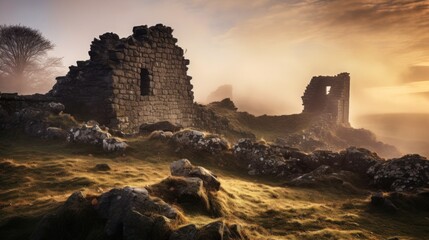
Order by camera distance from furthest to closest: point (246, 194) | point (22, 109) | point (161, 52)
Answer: point (161, 52) < point (22, 109) < point (246, 194)

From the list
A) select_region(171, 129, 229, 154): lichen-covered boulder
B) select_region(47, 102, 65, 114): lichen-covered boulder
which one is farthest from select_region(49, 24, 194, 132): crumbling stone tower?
select_region(171, 129, 229, 154): lichen-covered boulder

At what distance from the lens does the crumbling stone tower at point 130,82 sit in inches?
765

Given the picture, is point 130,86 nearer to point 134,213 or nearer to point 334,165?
point 334,165

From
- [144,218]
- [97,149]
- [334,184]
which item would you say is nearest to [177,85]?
[97,149]

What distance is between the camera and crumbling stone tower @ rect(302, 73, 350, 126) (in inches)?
1620

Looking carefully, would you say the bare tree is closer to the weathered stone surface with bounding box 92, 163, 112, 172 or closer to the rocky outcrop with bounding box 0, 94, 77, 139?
the rocky outcrop with bounding box 0, 94, 77, 139

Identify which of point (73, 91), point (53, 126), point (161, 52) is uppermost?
point (161, 52)

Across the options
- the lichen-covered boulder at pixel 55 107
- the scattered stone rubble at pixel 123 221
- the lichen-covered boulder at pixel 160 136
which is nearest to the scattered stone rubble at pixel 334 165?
the lichen-covered boulder at pixel 160 136

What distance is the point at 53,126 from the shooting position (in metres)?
16.4

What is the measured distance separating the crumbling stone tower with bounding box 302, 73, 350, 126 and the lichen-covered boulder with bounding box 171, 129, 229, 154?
29062mm

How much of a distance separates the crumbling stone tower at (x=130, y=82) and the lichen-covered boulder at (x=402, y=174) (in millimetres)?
13357

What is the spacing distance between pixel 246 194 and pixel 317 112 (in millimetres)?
34282

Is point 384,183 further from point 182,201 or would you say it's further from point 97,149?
point 97,149

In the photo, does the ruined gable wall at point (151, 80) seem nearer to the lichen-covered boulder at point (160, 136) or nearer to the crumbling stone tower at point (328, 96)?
the lichen-covered boulder at point (160, 136)
